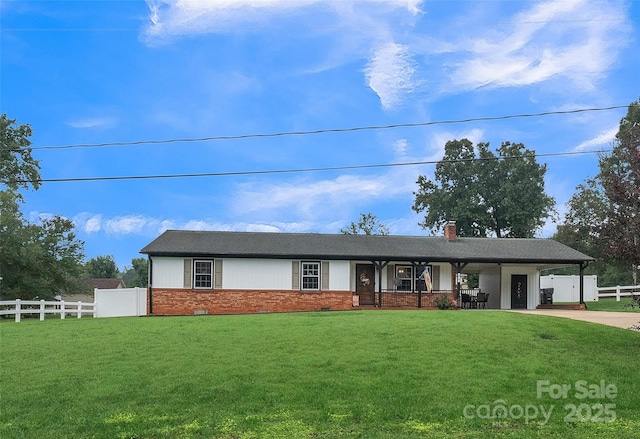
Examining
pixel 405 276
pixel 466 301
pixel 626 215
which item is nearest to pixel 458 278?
pixel 466 301

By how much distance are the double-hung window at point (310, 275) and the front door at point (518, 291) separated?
10372 millimetres

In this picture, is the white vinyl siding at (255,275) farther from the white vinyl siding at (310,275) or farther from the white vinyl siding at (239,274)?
the white vinyl siding at (310,275)

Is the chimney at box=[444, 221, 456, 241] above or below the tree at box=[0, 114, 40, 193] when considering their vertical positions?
below

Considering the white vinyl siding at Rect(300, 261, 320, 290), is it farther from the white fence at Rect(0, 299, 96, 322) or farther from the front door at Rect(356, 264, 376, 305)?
the white fence at Rect(0, 299, 96, 322)

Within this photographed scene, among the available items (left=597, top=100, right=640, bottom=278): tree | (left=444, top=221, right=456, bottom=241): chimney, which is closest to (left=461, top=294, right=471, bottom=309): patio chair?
(left=444, top=221, right=456, bottom=241): chimney

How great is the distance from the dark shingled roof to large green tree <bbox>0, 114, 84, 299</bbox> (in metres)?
9.35

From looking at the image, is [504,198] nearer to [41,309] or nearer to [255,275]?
[255,275]

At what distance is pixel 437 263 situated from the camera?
1094 inches

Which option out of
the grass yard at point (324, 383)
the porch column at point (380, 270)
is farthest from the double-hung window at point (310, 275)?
the grass yard at point (324, 383)

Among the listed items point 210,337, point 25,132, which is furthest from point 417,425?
point 25,132

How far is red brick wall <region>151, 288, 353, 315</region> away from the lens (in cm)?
2567

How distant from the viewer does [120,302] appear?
26000mm

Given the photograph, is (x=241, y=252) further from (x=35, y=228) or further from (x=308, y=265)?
(x=35, y=228)

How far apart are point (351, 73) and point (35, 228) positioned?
23.2m
